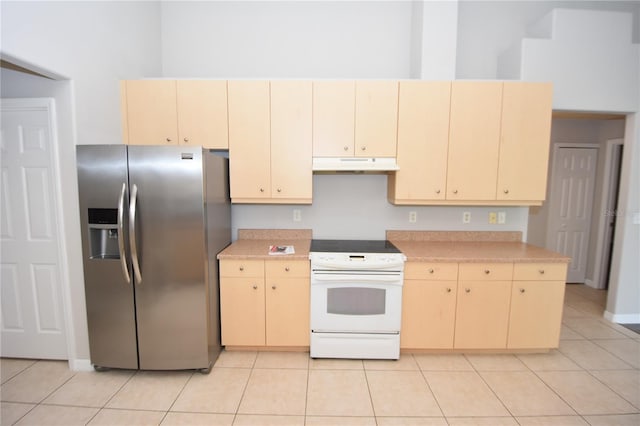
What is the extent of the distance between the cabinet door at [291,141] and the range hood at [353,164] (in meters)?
0.12

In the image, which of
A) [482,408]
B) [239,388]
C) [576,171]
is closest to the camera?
[482,408]

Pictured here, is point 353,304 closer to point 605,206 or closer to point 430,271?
point 430,271

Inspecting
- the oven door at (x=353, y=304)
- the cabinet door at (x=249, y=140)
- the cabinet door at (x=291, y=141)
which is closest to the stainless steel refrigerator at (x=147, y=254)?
the cabinet door at (x=249, y=140)

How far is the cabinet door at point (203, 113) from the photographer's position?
8.24 ft

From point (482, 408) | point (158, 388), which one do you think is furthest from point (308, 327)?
point (482, 408)

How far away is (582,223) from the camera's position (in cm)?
429

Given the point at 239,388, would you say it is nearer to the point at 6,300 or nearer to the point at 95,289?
the point at 95,289

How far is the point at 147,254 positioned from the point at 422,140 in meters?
2.43

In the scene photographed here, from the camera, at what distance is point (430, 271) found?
2.38 metres

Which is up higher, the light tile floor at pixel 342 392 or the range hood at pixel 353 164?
the range hood at pixel 353 164

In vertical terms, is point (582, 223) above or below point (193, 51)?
below

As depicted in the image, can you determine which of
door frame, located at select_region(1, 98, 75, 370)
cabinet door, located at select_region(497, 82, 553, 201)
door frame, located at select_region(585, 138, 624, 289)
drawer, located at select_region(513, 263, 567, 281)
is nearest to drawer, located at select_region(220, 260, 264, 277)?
door frame, located at select_region(1, 98, 75, 370)

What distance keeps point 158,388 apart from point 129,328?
49 cm

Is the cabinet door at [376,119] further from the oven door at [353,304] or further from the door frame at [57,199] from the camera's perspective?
the door frame at [57,199]
